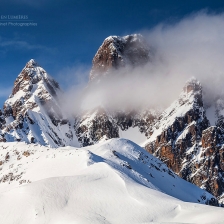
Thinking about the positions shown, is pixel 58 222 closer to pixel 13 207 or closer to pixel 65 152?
pixel 13 207

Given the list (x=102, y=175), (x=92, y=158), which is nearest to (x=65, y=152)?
(x=92, y=158)

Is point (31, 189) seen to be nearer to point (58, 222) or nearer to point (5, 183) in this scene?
point (58, 222)

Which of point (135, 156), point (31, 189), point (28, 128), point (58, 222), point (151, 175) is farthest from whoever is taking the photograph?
Result: point (28, 128)

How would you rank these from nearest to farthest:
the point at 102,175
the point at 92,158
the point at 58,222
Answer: the point at 58,222 → the point at 102,175 → the point at 92,158

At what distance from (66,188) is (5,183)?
107ft

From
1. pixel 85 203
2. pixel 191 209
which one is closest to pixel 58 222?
pixel 85 203

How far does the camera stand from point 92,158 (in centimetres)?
6494

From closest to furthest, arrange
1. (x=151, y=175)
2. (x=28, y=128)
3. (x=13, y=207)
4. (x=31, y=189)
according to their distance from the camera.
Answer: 1. (x=13, y=207)
2. (x=31, y=189)
3. (x=151, y=175)
4. (x=28, y=128)

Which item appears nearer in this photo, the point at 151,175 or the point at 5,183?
the point at 5,183

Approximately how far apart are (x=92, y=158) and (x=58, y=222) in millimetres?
28322

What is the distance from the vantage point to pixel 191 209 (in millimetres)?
38531

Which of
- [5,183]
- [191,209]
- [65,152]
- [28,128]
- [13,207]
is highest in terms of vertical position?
[28,128]

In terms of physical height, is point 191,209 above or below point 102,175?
below

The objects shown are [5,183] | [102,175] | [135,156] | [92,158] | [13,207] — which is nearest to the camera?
[13,207]
